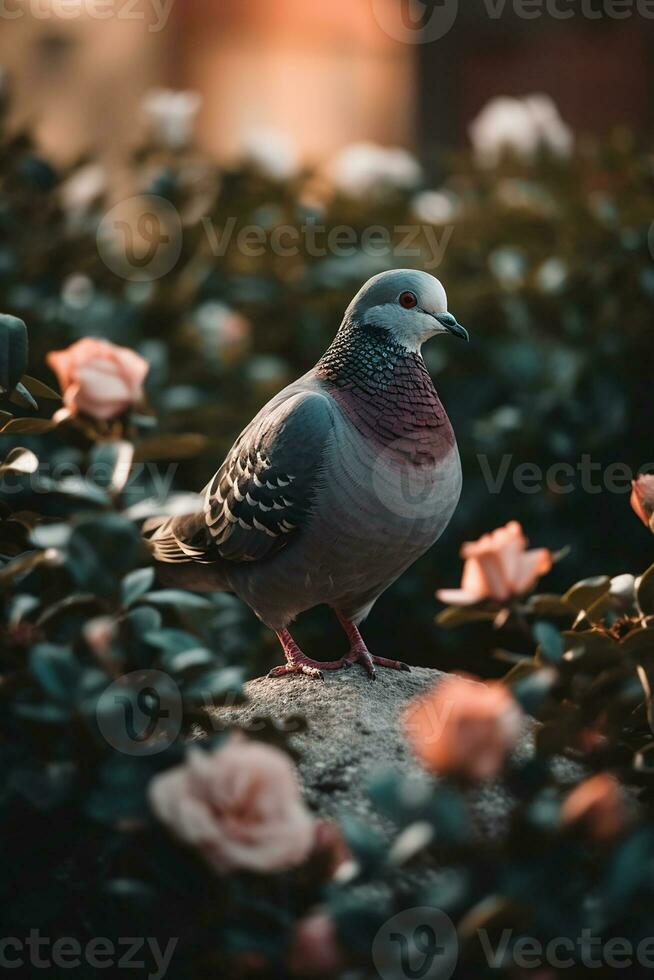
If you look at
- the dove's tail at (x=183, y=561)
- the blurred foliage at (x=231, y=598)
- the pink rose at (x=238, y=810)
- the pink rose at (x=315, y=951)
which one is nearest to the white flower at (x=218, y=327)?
the blurred foliage at (x=231, y=598)

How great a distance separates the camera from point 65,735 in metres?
1.91

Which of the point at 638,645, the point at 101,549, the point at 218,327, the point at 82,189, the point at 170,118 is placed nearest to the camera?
the point at 101,549

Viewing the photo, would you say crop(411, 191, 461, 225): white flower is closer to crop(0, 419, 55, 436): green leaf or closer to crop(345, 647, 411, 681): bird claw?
crop(345, 647, 411, 681): bird claw

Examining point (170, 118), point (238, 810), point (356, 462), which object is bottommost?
point (238, 810)

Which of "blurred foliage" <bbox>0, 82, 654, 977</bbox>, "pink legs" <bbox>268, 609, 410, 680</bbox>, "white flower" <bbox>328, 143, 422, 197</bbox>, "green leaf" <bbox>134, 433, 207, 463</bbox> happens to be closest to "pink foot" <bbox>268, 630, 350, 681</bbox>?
"pink legs" <bbox>268, 609, 410, 680</bbox>

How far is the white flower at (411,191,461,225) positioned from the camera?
5.71m

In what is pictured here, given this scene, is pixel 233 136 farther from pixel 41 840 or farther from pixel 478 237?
pixel 41 840

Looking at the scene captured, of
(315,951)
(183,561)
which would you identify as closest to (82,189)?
(183,561)

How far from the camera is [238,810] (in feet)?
5.39

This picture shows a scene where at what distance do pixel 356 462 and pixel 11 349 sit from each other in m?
0.74

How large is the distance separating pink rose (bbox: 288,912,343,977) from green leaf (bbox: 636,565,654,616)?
Answer: 3.13 ft

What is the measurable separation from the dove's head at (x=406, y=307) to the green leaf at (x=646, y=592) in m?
0.60

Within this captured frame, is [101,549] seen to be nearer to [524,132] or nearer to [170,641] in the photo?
[170,641]

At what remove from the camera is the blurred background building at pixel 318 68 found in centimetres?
1051
